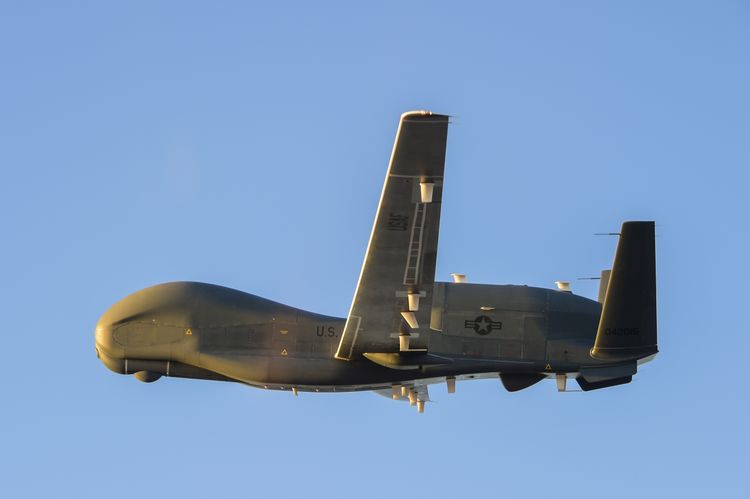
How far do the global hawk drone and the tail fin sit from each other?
0.11 feet

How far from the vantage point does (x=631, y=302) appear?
176 ft

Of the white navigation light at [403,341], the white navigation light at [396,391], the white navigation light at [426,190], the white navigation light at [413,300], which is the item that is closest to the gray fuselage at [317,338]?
the white navigation light at [396,391]

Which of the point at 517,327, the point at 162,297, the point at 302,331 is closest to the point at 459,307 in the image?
the point at 517,327

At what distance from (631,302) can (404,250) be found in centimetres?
950

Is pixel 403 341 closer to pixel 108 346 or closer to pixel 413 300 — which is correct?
pixel 413 300

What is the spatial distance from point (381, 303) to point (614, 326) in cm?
889

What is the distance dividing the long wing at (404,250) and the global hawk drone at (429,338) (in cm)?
147

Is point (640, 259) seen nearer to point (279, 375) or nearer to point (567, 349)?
point (567, 349)

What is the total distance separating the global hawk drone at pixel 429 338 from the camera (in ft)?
176

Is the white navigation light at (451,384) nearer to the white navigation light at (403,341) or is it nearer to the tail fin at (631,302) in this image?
the white navigation light at (403,341)

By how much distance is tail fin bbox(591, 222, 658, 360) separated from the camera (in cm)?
5322

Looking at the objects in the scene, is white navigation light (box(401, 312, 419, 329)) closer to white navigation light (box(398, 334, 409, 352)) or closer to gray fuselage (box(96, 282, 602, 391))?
white navigation light (box(398, 334, 409, 352))

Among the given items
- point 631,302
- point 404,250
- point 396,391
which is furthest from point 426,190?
point 396,391

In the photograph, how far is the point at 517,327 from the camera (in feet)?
179
